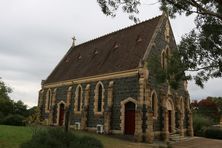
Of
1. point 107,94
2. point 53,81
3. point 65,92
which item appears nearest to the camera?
point 107,94

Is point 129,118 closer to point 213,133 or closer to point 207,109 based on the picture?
point 213,133

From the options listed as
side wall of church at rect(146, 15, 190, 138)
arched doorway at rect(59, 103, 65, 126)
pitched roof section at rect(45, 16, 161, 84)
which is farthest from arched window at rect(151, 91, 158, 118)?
arched doorway at rect(59, 103, 65, 126)

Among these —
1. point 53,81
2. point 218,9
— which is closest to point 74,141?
point 218,9

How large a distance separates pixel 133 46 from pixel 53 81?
14.4 m

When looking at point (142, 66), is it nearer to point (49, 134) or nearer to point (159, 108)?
point (159, 108)

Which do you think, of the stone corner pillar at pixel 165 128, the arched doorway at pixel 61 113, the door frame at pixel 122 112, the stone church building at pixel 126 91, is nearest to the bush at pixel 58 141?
the stone church building at pixel 126 91

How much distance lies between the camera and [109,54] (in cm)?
2927

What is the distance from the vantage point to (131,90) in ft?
77.8

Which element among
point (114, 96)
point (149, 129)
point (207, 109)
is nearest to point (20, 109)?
point (114, 96)

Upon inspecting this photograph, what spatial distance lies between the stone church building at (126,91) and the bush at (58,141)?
1028cm

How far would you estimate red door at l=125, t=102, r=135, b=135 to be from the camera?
23.3m

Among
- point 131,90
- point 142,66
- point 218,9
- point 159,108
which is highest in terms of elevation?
point 218,9

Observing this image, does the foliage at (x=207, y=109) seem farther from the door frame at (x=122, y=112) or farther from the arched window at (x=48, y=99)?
the door frame at (x=122, y=112)

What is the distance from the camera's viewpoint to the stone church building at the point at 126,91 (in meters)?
23.0
